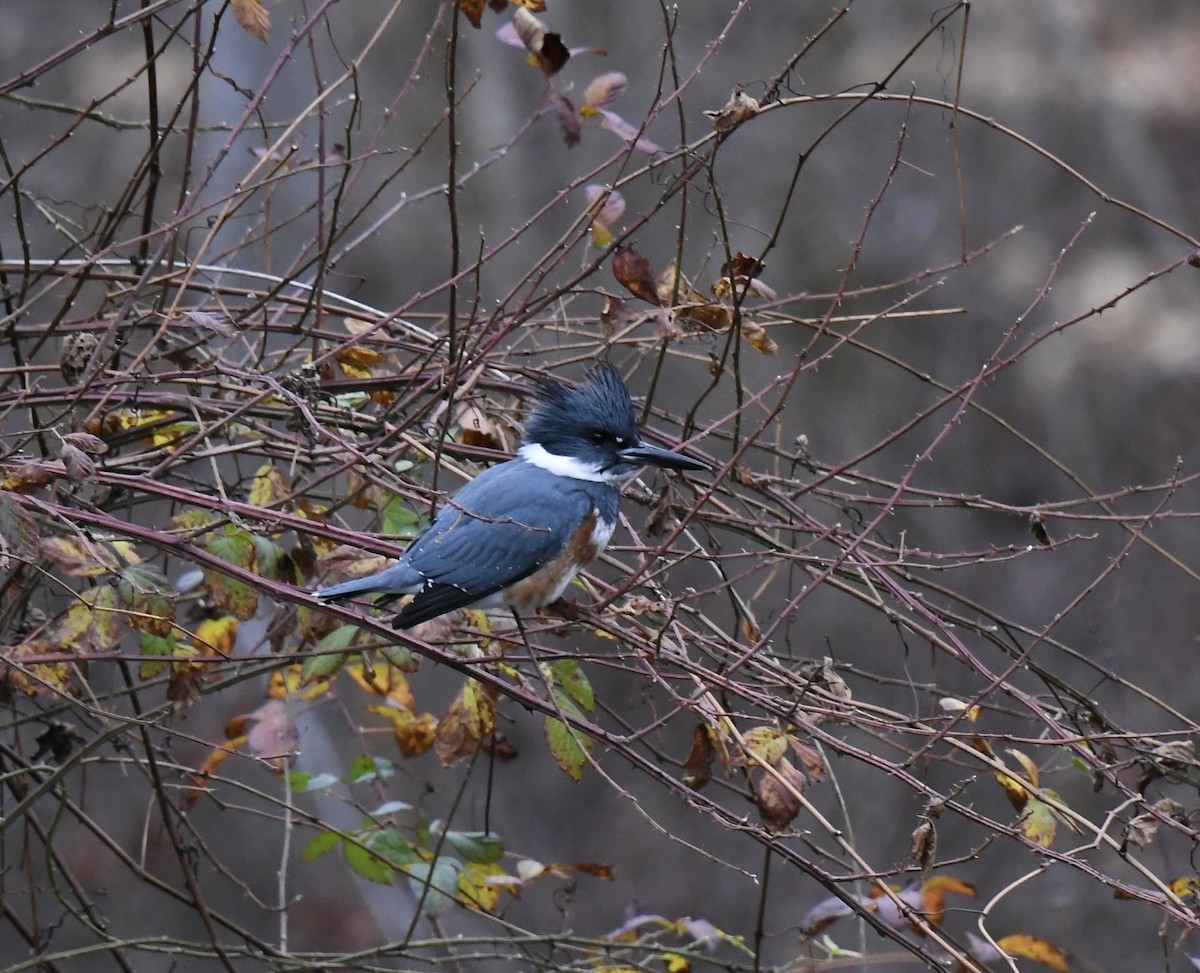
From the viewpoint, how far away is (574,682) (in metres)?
2.41

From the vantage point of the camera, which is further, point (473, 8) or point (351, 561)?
point (351, 561)

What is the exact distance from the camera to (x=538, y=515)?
2557mm

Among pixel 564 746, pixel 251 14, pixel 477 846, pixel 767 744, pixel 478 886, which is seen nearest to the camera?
pixel 767 744

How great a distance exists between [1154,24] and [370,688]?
6583 millimetres

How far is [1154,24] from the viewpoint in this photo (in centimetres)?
735

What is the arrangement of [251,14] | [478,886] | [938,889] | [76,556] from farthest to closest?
[938,889] → [478,886] → [251,14] → [76,556]

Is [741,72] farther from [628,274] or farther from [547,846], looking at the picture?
[628,274]

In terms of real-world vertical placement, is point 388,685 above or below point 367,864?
above

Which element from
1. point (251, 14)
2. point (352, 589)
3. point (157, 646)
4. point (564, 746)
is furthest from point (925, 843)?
point (251, 14)

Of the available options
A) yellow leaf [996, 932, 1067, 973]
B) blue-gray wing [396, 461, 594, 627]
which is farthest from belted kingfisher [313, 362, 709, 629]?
yellow leaf [996, 932, 1067, 973]

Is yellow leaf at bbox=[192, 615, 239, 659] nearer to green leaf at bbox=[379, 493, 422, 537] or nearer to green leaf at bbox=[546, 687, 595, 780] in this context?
green leaf at bbox=[379, 493, 422, 537]

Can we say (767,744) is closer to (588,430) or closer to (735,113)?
(588,430)

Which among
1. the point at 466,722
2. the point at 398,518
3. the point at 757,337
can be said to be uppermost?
the point at 757,337

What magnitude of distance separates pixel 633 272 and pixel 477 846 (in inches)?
47.2
